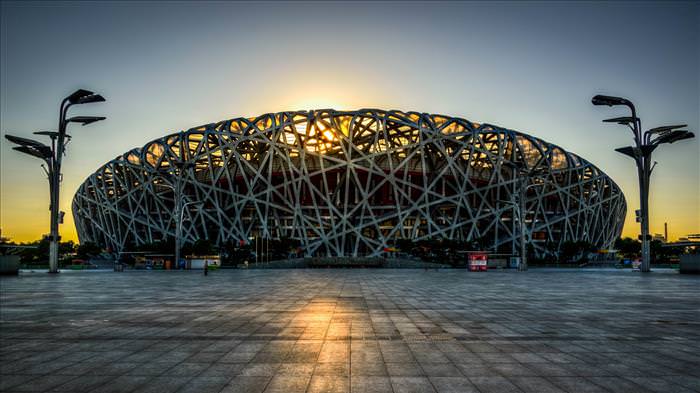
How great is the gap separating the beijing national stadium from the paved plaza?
49.4 m

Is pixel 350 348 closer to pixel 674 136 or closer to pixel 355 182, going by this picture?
pixel 674 136

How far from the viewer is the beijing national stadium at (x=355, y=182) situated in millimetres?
62344

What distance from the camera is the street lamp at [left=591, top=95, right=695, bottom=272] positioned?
104 ft

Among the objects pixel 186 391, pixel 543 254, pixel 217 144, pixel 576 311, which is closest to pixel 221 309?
pixel 186 391

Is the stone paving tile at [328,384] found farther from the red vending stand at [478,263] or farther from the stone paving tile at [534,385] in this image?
the red vending stand at [478,263]

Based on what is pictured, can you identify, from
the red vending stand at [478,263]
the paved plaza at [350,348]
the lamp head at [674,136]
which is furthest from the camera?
the red vending stand at [478,263]

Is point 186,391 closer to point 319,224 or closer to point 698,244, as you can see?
point 698,244

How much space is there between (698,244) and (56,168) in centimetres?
4243

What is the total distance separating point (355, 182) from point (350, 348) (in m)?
56.4

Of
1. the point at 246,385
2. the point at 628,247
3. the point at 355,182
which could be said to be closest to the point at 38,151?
the point at 246,385

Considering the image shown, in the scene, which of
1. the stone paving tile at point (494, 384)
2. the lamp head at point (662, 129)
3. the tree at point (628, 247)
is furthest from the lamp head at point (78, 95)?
the tree at point (628, 247)

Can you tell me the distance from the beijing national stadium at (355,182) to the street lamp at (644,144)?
27.2 meters

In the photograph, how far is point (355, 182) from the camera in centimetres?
6356

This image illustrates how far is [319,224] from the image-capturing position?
6325 cm
